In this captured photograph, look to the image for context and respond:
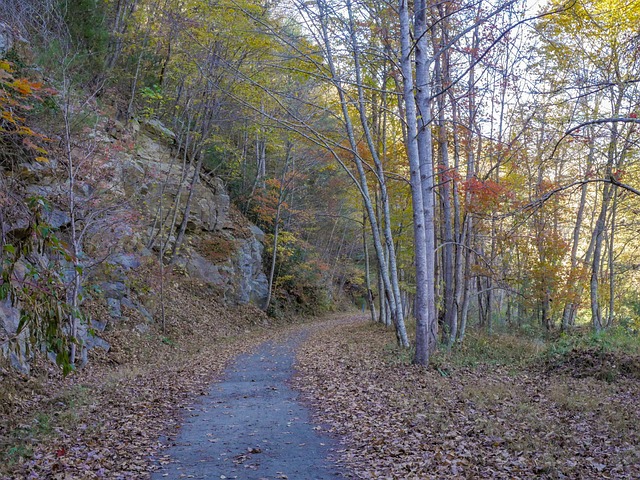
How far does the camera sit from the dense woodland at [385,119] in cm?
1053

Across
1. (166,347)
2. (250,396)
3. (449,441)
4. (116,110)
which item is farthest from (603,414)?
(116,110)

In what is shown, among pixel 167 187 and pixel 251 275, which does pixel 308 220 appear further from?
pixel 167 187

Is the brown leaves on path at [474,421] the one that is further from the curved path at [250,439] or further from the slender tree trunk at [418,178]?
the slender tree trunk at [418,178]

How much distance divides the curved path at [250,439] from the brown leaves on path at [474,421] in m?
0.37

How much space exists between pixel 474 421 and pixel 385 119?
14.0 meters

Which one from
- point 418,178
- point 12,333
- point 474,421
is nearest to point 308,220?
point 418,178

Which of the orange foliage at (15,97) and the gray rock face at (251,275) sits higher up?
the orange foliage at (15,97)

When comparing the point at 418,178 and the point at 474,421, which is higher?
the point at 418,178

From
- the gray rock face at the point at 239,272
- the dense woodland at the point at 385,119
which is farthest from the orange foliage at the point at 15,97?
the gray rock face at the point at 239,272

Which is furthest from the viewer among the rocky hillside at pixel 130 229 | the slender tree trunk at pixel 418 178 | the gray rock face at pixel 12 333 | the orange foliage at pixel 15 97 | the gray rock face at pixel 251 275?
the gray rock face at pixel 251 275

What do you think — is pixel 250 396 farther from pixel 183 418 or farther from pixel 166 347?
pixel 166 347

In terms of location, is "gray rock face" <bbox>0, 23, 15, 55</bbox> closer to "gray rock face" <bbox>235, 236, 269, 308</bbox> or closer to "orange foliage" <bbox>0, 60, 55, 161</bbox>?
"orange foliage" <bbox>0, 60, 55, 161</bbox>

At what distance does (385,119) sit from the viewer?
19047mm

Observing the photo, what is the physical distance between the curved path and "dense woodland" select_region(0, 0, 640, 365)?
6.99 ft
